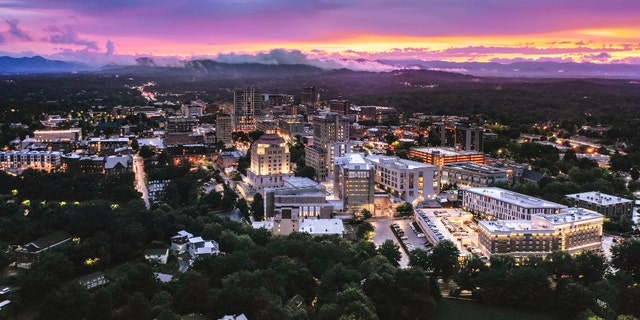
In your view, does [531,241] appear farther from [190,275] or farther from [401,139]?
[401,139]

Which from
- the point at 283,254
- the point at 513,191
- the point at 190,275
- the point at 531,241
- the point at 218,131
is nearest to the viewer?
the point at 190,275

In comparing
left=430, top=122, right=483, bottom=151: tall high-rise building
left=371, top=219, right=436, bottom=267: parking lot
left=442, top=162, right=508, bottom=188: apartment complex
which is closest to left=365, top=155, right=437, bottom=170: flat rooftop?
left=442, top=162, right=508, bottom=188: apartment complex

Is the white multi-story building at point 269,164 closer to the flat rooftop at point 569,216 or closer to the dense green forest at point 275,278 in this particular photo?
the dense green forest at point 275,278

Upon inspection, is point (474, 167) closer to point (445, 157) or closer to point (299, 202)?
point (445, 157)

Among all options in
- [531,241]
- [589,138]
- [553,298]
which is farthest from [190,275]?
[589,138]

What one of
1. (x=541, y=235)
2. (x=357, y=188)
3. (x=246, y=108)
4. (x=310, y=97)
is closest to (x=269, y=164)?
(x=357, y=188)

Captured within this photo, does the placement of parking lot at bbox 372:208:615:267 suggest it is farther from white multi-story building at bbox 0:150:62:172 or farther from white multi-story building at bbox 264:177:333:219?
white multi-story building at bbox 0:150:62:172

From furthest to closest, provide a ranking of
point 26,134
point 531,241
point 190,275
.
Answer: point 26,134 → point 531,241 → point 190,275
